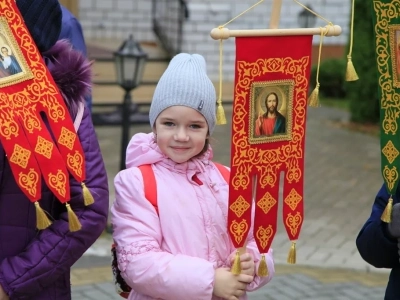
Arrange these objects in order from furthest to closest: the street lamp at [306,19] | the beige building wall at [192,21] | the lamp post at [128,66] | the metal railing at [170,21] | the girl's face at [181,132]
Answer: the beige building wall at [192,21] → the metal railing at [170,21] → the street lamp at [306,19] → the lamp post at [128,66] → the girl's face at [181,132]

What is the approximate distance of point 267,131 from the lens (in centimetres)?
309

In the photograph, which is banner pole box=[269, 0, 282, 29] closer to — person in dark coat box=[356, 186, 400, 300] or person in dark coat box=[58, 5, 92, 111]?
person in dark coat box=[356, 186, 400, 300]

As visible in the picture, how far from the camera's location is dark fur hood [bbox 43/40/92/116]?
2914 millimetres

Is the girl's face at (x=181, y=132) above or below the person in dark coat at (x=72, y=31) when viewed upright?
below

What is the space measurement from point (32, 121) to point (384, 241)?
125cm

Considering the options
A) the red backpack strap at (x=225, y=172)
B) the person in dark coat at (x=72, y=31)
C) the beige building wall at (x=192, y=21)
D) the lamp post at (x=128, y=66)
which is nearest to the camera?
the red backpack strap at (x=225, y=172)

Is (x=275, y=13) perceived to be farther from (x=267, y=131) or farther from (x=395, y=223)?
(x=395, y=223)

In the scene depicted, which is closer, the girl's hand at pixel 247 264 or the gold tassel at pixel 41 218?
the gold tassel at pixel 41 218

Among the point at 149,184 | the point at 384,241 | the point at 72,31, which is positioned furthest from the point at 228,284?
the point at 72,31

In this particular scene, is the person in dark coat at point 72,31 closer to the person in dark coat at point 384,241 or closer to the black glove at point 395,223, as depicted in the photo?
the person in dark coat at point 384,241

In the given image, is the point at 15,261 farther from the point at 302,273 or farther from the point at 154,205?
the point at 302,273

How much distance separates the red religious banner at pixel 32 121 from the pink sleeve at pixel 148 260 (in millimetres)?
367

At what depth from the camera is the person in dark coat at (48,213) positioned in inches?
111

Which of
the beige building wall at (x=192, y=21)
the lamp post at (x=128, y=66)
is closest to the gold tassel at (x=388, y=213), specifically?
the lamp post at (x=128, y=66)
